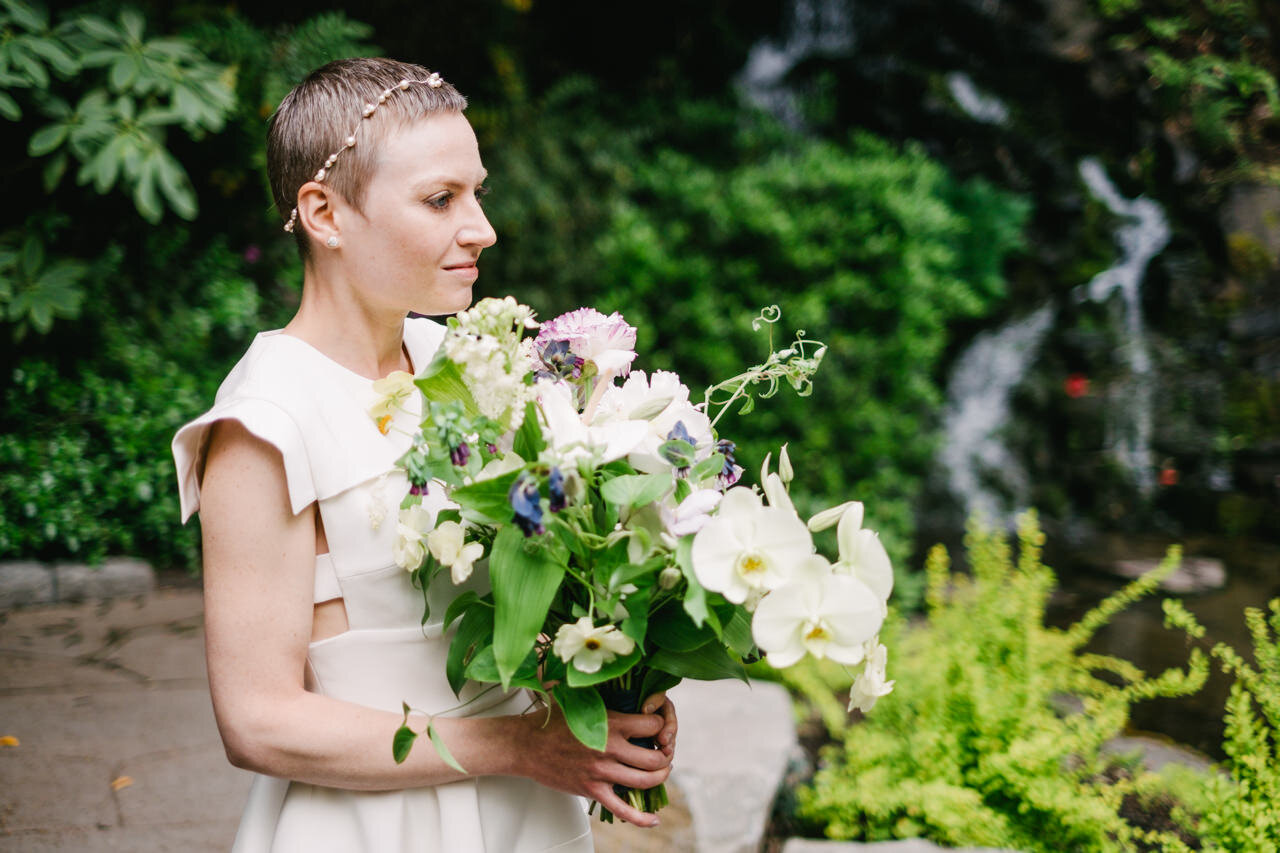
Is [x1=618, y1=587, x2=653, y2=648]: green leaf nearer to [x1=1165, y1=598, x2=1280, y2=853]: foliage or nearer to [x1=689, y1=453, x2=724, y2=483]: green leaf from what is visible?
[x1=689, y1=453, x2=724, y2=483]: green leaf

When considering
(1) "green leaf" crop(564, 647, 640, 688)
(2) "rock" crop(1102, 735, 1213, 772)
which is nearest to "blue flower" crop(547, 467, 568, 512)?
(1) "green leaf" crop(564, 647, 640, 688)

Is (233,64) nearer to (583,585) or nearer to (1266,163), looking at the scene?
(583,585)

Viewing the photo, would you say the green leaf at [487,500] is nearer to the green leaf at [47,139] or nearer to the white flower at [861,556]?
the white flower at [861,556]

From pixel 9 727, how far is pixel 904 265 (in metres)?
4.30

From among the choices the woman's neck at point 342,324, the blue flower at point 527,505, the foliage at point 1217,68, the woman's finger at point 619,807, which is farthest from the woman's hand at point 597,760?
the foliage at point 1217,68

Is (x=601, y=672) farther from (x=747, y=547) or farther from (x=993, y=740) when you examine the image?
(x=993, y=740)

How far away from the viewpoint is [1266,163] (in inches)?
263

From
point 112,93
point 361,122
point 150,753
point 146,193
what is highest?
point 112,93

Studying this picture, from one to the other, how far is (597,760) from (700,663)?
19 cm

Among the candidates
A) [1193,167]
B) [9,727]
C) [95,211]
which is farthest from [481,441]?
[1193,167]

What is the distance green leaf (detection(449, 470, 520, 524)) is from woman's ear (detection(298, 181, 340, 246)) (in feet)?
1.58

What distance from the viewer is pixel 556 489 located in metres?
1.02

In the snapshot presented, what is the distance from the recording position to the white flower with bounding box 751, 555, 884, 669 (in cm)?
108

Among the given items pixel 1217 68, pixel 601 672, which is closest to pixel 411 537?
pixel 601 672
